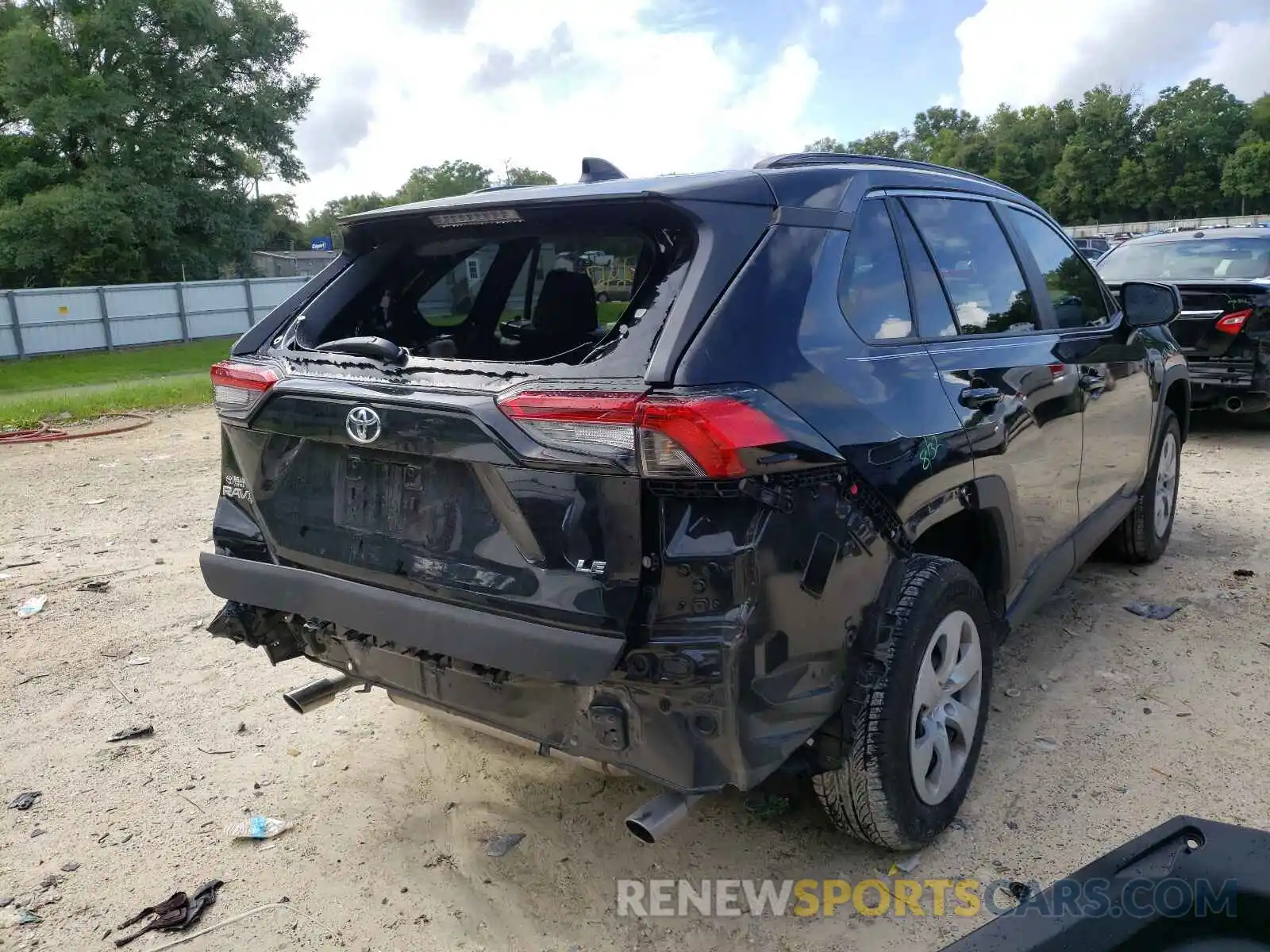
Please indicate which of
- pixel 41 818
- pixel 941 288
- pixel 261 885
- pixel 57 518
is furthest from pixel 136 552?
pixel 941 288

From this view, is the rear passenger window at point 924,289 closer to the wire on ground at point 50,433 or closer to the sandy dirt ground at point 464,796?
the sandy dirt ground at point 464,796

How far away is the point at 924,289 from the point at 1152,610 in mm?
2578

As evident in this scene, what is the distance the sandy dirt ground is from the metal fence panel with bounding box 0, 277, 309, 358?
67.1 feet

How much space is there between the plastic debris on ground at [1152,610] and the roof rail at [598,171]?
330cm

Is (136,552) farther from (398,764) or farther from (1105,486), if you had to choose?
(1105,486)

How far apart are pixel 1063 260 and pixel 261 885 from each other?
3.95m

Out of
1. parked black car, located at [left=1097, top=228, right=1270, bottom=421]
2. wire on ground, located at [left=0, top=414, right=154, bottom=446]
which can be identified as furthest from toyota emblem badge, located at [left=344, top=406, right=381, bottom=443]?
wire on ground, located at [left=0, top=414, right=154, bottom=446]

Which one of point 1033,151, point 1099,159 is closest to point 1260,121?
point 1099,159

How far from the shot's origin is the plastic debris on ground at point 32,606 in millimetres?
5098

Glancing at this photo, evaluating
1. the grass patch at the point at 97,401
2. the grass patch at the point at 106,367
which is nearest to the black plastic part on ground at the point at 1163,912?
the grass patch at the point at 97,401

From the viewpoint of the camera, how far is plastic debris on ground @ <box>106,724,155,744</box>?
3.77m

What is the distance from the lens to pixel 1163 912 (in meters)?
1.42

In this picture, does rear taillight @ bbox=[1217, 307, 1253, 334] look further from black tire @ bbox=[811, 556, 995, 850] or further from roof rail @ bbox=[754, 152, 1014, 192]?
black tire @ bbox=[811, 556, 995, 850]

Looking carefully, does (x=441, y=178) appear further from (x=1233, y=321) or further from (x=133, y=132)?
(x=1233, y=321)
